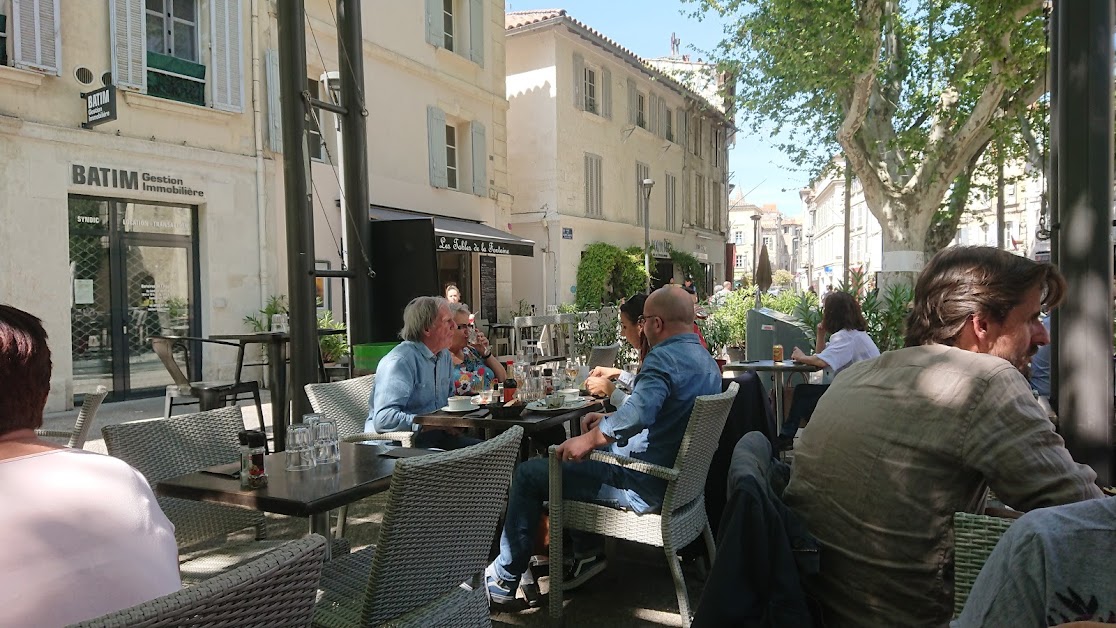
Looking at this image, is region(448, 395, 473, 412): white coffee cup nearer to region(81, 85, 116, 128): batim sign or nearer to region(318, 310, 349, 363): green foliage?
region(318, 310, 349, 363): green foliage

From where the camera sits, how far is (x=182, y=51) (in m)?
11.0

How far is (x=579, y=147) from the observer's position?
21484mm

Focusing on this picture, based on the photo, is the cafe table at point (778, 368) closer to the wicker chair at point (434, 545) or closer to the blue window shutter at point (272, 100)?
the wicker chair at point (434, 545)

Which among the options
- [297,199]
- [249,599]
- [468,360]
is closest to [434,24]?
[468,360]

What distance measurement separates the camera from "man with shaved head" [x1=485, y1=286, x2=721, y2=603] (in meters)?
3.21

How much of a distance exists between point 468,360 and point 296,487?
4075mm

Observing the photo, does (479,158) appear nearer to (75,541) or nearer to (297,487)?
(297,487)

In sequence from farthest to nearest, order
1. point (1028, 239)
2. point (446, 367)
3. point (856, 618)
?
1. point (1028, 239)
2. point (446, 367)
3. point (856, 618)

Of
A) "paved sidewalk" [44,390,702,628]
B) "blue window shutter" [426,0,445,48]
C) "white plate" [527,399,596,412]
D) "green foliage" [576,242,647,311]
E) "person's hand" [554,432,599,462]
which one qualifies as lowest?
"paved sidewalk" [44,390,702,628]

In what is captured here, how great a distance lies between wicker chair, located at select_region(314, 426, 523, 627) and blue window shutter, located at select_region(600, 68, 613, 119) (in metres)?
21.5

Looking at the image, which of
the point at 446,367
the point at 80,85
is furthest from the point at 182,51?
the point at 446,367

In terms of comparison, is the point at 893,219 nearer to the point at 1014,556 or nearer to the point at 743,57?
the point at 743,57

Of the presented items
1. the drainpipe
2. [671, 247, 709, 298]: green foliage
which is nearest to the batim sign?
the drainpipe

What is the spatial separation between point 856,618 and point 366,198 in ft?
16.6
